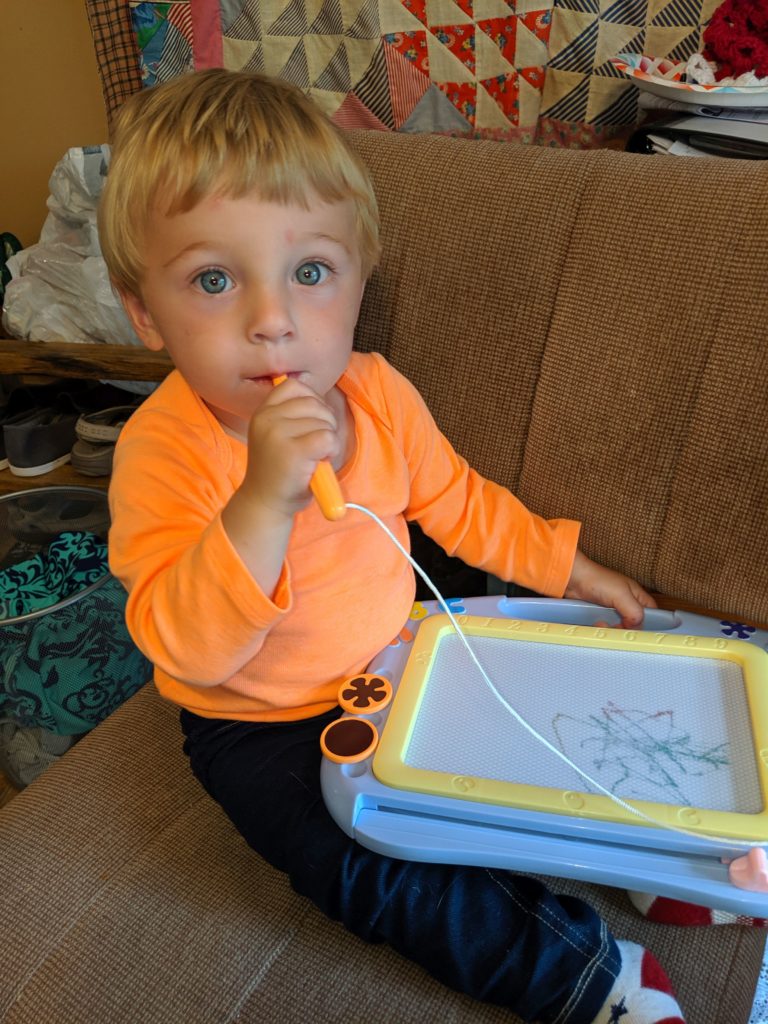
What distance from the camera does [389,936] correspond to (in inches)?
26.4

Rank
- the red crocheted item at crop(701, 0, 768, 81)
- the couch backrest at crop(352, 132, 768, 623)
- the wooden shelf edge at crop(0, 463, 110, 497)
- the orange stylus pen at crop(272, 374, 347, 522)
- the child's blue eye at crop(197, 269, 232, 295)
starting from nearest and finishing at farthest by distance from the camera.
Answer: the orange stylus pen at crop(272, 374, 347, 522), the child's blue eye at crop(197, 269, 232, 295), the couch backrest at crop(352, 132, 768, 623), the red crocheted item at crop(701, 0, 768, 81), the wooden shelf edge at crop(0, 463, 110, 497)

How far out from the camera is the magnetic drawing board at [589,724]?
0.61m

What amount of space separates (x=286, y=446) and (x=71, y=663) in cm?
78

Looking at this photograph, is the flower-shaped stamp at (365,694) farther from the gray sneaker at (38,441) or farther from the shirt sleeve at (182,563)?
the gray sneaker at (38,441)

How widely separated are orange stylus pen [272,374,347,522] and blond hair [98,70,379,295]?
0.24 meters

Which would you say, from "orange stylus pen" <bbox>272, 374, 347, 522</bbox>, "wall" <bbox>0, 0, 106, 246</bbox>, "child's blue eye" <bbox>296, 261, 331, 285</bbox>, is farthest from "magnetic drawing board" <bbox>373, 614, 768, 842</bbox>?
"wall" <bbox>0, 0, 106, 246</bbox>

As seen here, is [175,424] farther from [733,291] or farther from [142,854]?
[733,291]

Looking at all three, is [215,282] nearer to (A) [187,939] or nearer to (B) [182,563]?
(B) [182,563]

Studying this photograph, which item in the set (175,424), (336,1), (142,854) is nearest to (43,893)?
(142,854)

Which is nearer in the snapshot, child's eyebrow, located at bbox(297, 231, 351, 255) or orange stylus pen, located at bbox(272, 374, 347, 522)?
orange stylus pen, located at bbox(272, 374, 347, 522)

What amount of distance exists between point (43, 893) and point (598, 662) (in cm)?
55

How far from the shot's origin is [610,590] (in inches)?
34.9

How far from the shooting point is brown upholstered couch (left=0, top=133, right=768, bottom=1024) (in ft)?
2.23

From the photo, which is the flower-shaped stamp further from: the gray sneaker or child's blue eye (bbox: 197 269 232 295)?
the gray sneaker
